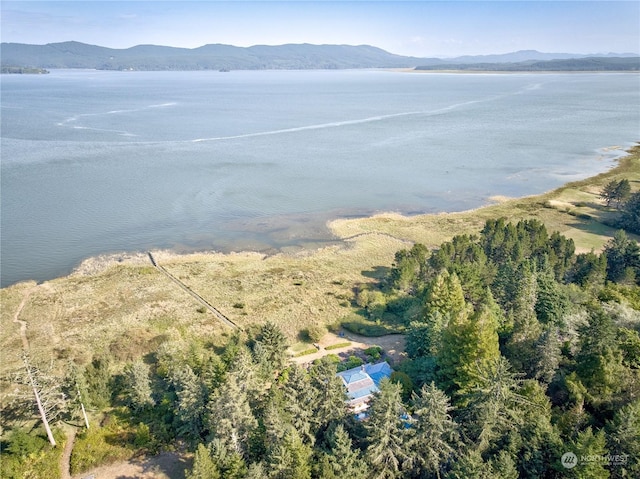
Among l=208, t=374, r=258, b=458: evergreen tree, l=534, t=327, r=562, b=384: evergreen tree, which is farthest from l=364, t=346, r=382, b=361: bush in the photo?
l=208, t=374, r=258, b=458: evergreen tree

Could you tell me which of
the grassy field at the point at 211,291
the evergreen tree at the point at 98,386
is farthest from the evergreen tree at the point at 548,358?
the evergreen tree at the point at 98,386

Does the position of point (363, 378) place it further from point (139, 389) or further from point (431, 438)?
point (139, 389)

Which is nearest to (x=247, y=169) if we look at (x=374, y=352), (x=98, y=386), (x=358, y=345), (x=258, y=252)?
(x=258, y=252)

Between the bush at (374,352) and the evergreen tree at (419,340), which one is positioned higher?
the evergreen tree at (419,340)

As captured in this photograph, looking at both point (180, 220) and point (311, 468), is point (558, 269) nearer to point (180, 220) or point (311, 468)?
point (311, 468)

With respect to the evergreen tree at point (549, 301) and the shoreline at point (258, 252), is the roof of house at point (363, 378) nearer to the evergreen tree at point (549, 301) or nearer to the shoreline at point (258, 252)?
the evergreen tree at point (549, 301)

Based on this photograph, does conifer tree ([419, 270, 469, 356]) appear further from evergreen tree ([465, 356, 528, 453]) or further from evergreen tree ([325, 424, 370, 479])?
evergreen tree ([325, 424, 370, 479])
